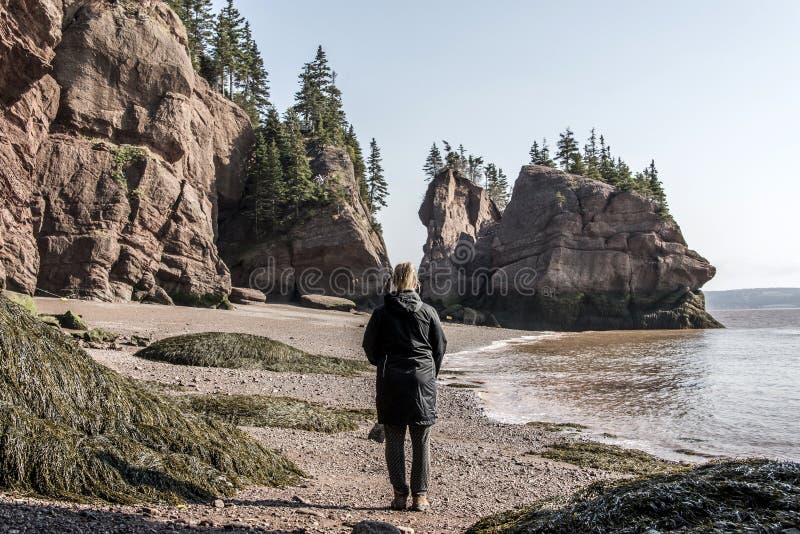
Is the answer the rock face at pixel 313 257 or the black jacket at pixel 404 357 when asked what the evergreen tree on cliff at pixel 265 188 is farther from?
the black jacket at pixel 404 357

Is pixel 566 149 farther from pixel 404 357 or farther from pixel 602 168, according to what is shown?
pixel 404 357

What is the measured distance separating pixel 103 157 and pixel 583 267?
4713 cm

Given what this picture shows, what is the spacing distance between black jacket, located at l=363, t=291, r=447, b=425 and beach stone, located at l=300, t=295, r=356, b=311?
3822 cm

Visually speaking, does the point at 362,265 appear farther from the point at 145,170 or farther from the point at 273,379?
the point at 273,379

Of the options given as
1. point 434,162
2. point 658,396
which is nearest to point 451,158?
point 434,162

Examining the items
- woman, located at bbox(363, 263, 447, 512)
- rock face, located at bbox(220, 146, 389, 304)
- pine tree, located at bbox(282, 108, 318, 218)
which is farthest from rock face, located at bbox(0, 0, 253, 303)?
woman, located at bbox(363, 263, 447, 512)

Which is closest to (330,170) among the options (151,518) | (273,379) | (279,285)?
(279,285)

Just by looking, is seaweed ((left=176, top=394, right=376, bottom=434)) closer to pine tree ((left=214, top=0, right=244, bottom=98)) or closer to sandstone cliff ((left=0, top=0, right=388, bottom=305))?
sandstone cliff ((left=0, top=0, right=388, bottom=305))

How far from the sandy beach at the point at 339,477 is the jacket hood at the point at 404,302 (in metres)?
1.88

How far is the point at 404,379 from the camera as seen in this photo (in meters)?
4.89

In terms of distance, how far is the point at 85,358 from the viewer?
5078 millimetres

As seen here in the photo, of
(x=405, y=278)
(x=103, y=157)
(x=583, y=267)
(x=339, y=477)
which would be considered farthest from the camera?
(x=583, y=267)

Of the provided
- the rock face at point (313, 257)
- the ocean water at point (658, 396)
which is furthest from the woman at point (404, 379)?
the rock face at point (313, 257)

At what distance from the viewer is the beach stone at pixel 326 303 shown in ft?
141
